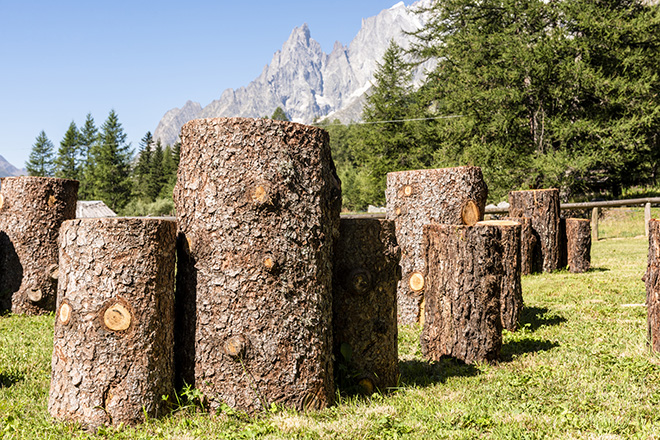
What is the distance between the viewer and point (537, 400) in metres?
3.79

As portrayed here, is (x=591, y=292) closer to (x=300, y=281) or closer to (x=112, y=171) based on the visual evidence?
(x=300, y=281)

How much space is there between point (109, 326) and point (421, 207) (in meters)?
4.41

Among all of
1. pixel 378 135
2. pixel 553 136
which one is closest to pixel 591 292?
pixel 553 136

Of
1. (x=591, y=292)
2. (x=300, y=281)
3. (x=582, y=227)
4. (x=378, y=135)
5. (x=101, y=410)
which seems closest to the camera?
(x=101, y=410)

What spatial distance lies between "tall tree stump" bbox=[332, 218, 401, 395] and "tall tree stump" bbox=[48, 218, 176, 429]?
140cm

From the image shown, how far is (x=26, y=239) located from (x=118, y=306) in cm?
554

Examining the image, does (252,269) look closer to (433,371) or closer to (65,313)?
(65,313)

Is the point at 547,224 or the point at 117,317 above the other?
the point at 547,224

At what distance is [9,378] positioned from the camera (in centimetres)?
458

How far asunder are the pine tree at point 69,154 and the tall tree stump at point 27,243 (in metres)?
61.4

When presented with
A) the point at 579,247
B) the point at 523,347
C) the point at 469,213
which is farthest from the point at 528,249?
the point at 523,347

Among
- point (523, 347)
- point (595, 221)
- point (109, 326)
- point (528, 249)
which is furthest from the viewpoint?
point (595, 221)

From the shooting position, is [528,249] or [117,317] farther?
[528,249]

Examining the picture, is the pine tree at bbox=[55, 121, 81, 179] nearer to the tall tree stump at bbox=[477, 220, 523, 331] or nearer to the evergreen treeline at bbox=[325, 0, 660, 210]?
the evergreen treeline at bbox=[325, 0, 660, 210]
